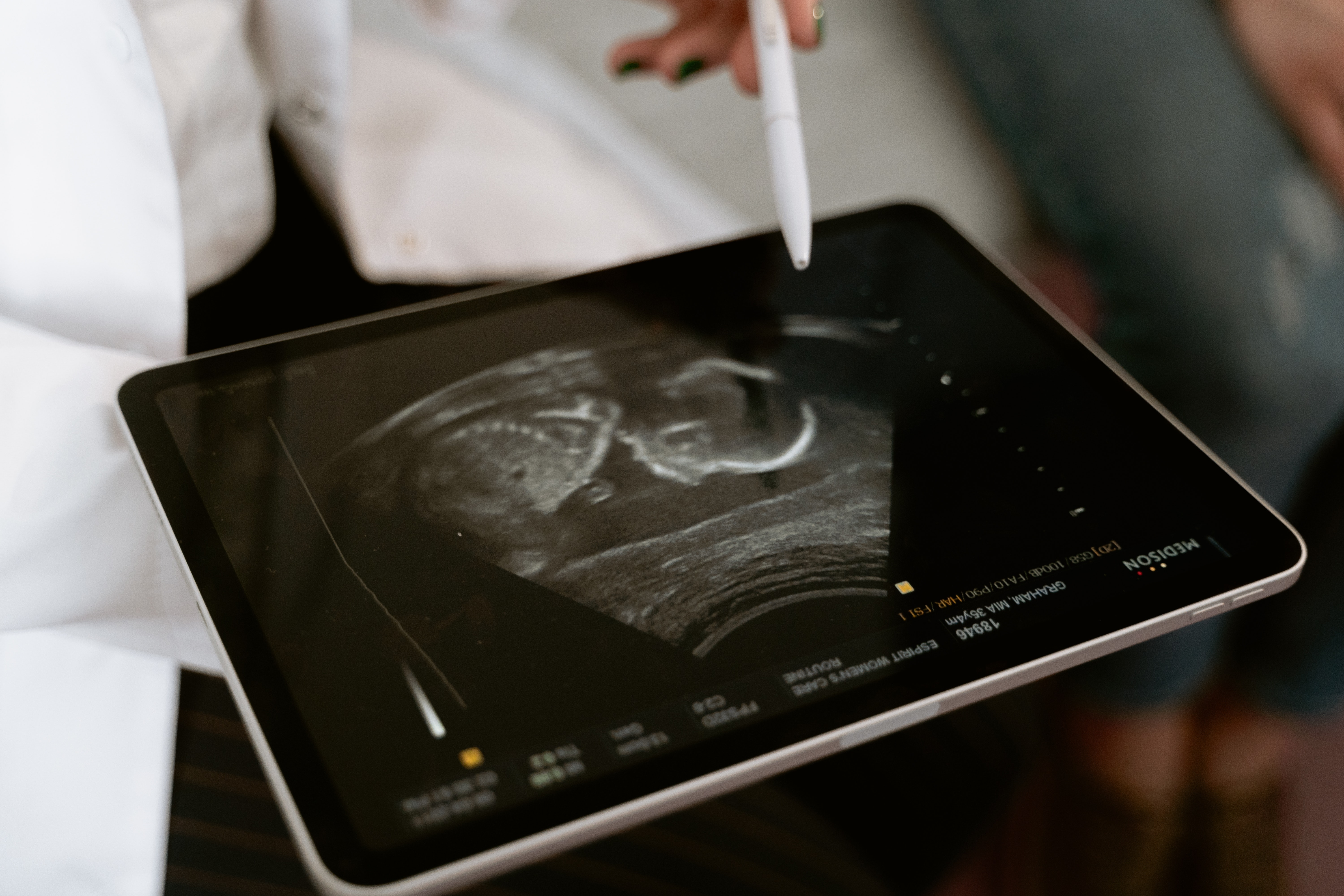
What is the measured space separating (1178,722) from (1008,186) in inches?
16.5

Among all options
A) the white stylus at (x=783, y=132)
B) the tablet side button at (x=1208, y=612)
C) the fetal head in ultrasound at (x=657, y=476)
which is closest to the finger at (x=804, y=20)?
the white stylus at (x=783, y=132)

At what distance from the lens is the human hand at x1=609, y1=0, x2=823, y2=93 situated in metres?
0.45

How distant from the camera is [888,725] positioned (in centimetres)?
24

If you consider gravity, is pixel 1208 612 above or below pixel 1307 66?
below

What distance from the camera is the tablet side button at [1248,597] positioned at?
270 millimetres

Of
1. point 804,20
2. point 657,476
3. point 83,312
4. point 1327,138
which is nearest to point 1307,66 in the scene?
point 1327,138

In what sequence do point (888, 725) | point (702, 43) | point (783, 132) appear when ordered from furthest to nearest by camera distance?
point (702, 43)
point (783, 132)
point (888, 725)

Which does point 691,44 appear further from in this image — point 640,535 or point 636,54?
point 640,535

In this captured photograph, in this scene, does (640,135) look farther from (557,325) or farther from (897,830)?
(897,830)

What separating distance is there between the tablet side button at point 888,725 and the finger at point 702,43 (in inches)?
12.7

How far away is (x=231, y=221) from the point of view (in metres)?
0.39

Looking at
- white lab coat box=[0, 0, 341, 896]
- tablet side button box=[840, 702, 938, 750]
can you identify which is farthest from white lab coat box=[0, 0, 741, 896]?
tablet side button box=[840, 702, 938, 750]

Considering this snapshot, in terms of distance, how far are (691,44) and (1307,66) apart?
0.32 metres

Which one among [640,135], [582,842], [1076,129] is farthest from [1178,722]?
[640,135]
